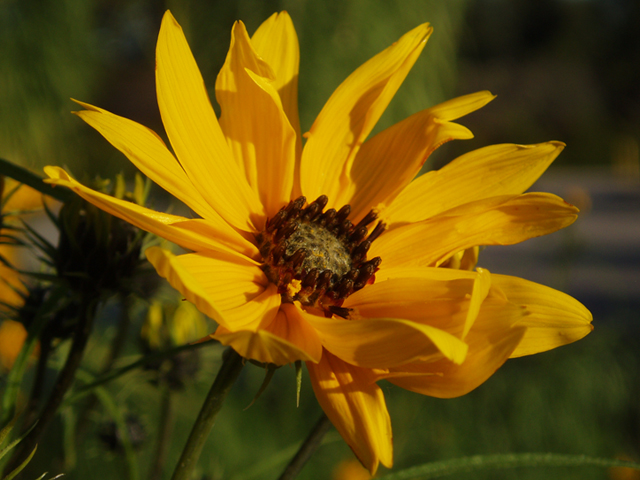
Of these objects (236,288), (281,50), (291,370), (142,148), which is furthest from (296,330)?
(291,370)

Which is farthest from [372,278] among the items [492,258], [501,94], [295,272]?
[501,94]

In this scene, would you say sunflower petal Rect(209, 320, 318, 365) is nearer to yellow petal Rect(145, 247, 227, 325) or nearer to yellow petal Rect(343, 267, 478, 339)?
yellow petal Rect(145, 247, 227, 325)

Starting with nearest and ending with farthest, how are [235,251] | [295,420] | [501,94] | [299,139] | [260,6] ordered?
[235,251]
[299,139]
[295,420]
[260,6]
[501,94]

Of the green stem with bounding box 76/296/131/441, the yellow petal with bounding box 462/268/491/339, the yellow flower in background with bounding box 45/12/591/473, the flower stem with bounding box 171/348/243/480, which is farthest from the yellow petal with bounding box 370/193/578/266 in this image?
the green stem with bounding box 76/296/131/441

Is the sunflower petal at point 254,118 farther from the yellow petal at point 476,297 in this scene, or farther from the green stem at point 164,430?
the green stem at point 164,430

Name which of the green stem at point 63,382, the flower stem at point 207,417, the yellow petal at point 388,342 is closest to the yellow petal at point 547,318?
the yellow petal at point 388,342

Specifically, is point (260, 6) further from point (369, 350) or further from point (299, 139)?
point (369, 350)
